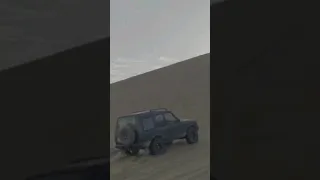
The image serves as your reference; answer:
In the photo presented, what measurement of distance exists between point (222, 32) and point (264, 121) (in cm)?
84

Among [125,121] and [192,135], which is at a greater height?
[125,121]

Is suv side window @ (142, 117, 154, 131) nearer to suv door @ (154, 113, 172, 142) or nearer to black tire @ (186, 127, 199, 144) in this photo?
suv door @ (154, 113, 172, 142)

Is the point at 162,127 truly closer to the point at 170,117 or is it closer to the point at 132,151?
the point at 170,117

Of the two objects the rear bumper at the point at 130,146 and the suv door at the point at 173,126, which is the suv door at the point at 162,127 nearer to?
the suv door at the point at 173,126

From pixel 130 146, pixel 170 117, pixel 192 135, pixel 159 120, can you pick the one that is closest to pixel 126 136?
pixel 130 146

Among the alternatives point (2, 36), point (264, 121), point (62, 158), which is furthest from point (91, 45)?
point (264, 121)

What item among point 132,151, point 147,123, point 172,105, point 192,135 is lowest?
point 132,151

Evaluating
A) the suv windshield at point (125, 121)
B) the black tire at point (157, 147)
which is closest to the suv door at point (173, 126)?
the black tire at point (157, 147)

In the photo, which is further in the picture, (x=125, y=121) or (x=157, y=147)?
(x=157, y=147)

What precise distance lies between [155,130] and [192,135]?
361 millimetres

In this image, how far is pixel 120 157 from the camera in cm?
368

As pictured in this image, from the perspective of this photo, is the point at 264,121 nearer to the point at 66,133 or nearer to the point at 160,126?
the point at 160,126

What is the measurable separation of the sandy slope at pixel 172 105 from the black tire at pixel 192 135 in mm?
48

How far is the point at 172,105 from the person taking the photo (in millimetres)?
3869
